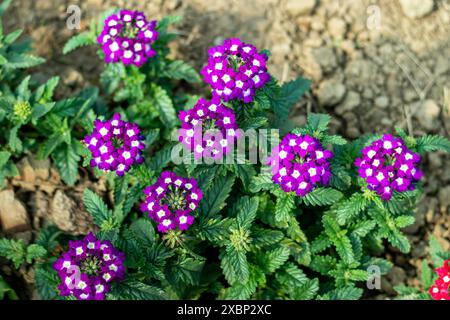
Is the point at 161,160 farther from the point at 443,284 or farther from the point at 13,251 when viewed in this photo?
the point at 443,284

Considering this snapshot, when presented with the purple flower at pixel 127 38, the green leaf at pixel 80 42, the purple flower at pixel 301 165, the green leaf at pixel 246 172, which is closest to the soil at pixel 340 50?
the green leaf at pixel 80 42

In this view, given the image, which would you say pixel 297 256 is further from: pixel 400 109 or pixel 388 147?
pixel 400 109

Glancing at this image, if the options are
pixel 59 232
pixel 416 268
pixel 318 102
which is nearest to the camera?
pixel 59 232

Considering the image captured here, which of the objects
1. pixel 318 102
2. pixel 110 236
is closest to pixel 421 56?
pixel 318 102

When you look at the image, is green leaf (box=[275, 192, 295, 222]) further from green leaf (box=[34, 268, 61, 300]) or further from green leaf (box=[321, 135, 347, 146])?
green leaf (box=[34, 268, 61, 300])

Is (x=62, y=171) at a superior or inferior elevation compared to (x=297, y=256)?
superior

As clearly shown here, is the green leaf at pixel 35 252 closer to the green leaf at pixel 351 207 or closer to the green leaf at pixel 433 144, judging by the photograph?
the green leaf at pixel 351 207

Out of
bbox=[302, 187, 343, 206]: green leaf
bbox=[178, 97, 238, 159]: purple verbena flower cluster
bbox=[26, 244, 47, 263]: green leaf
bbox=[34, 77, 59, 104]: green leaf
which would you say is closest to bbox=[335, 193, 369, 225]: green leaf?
bbox=[302, 187, 343, 206]: green leaf
